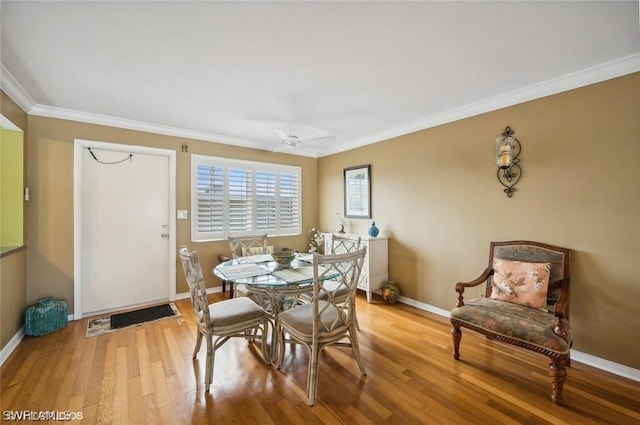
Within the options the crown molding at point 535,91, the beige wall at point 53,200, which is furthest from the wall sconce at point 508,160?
the beige wall at point 53,200

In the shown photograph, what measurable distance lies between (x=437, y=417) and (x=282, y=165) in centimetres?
417

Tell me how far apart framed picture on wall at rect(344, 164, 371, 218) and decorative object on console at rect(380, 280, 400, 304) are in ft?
3.75

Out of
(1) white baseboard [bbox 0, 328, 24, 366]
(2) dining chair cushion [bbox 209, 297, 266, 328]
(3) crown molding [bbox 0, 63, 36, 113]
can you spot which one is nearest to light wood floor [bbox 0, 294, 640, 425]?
(1) white baseboard [bbox 0, 328, 24, 366]

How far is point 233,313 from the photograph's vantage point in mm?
2156

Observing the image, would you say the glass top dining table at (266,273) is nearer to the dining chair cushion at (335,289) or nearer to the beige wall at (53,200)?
the dining chair cushion at (335,289)

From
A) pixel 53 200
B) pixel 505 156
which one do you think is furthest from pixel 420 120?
pixel 53 200

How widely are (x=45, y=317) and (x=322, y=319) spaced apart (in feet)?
9.98

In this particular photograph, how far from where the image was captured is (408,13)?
162cm

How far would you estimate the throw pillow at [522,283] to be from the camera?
7.52 feet

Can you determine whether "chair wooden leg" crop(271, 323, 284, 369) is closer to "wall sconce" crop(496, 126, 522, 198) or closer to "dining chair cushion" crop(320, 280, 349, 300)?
"dining chair cushion" crop(320, 280, 349, 300)

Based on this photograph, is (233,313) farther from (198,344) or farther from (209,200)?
(209,200)

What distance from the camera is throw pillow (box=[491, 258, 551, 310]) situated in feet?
7.52

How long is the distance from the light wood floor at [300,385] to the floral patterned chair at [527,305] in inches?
9.0

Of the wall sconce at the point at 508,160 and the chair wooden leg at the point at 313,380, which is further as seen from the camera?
the wall sconce at the point at 508,160
